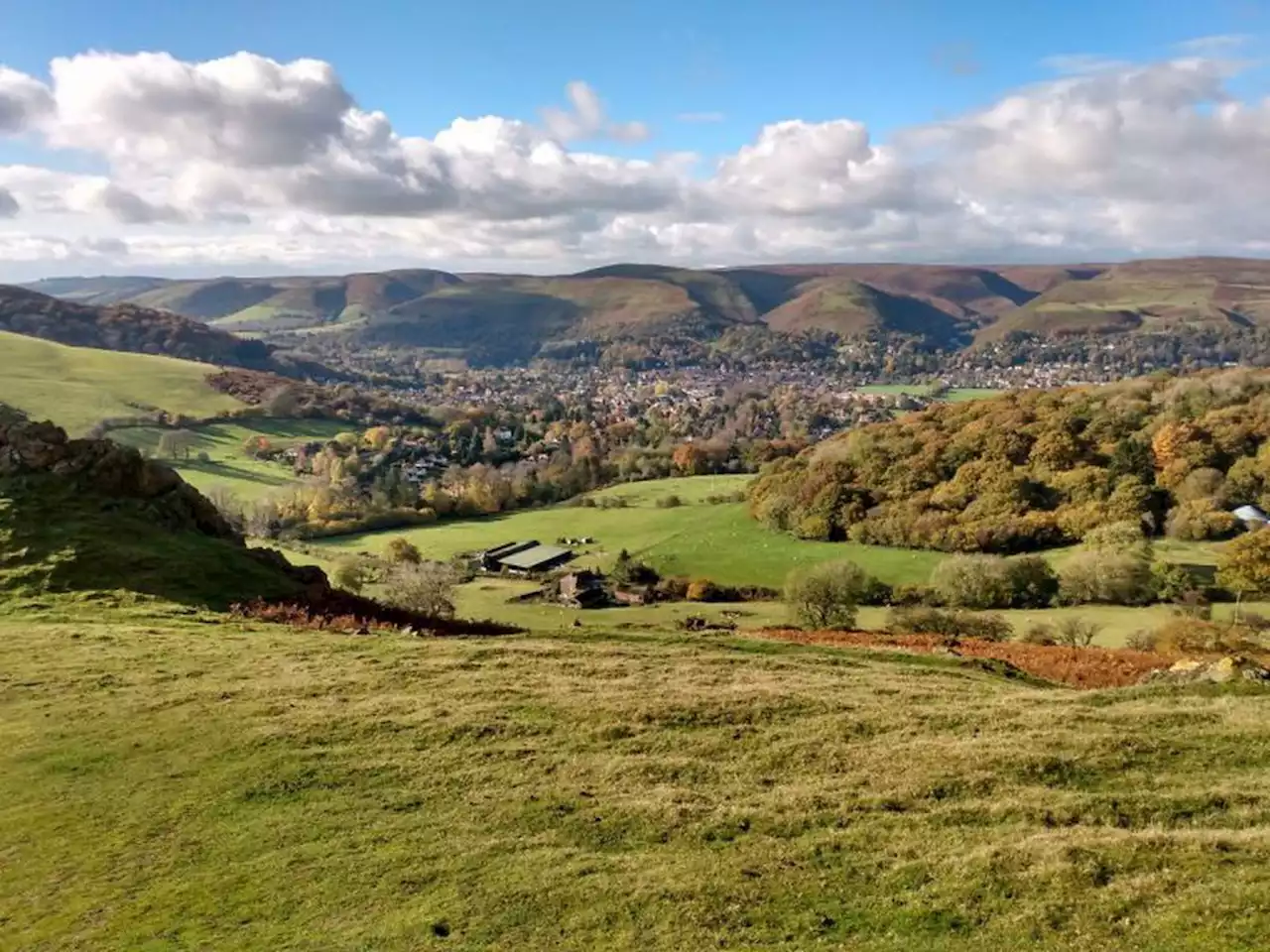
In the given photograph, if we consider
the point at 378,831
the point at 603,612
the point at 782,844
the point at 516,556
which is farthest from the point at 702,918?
the point at 516,556

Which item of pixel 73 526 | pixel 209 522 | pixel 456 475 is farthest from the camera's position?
pixel 456 475

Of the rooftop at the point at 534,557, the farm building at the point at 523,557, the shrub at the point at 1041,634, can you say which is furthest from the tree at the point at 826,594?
the rooftop at the point at 534,557

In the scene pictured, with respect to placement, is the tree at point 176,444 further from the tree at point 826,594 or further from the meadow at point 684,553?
the tree at point 826,594

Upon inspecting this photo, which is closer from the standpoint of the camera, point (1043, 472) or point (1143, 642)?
point (1143, 642)

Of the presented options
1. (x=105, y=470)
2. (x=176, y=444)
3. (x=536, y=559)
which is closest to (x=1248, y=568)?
(x=536, y=559)

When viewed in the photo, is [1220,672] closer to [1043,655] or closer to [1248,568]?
[1043,655]

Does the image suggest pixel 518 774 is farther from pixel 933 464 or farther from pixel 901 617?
pixel 933 464
